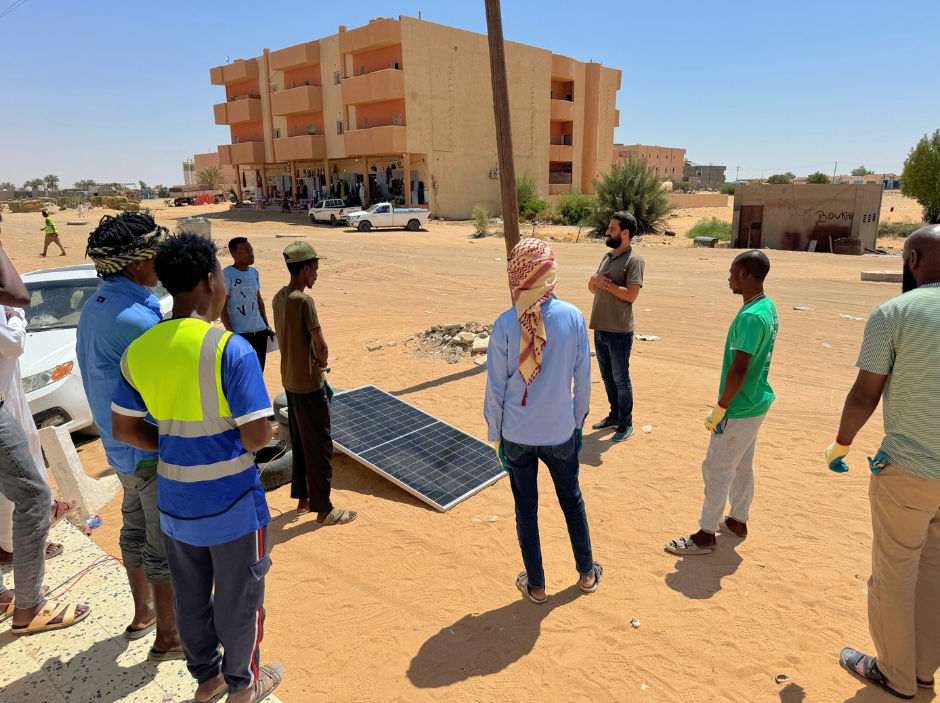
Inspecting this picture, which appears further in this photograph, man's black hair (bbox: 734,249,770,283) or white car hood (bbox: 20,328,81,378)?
white car hood (bbox: 20,328,81,378)

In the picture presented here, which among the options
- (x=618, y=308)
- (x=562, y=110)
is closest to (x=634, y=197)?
(x=562, y=110)

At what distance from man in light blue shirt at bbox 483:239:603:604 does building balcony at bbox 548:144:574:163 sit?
1705 inches

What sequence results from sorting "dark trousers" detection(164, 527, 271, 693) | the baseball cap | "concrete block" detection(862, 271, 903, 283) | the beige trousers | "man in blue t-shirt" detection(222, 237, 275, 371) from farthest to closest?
"concrete block" detection(862, 271, 903, 283)
"man in blue t-shirt" detection(222, 237, 275, 371)
the baseball cap
the beige trousers
"dark trousers" detection(164, 527, 271, 693)

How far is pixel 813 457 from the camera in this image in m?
5.20

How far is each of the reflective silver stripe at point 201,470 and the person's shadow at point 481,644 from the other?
1514mm

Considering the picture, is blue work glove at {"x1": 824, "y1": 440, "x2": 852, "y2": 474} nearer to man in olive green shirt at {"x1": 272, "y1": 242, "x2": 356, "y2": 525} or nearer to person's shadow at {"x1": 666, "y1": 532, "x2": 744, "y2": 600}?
person's shadow at {"x1": 666, "y1": 532, "x2": 744, "y2": 600}

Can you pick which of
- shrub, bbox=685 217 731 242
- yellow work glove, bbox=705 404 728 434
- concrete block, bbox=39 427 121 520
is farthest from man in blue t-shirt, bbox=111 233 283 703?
shrub, bbox=685 217 731 242

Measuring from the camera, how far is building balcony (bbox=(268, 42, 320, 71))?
1505 inches

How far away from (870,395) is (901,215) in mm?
48951

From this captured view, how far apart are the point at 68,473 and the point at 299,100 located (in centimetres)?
4025

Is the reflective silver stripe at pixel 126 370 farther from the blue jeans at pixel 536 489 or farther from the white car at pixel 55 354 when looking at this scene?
the white car at pixel 55 354

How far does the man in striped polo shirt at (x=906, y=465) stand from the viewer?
2291 mm

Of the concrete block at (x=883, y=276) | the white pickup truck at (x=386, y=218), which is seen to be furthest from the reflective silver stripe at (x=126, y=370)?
the white pickup truck at (x=386, y=218)

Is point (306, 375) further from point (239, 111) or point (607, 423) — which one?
point (239, 111)
